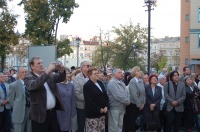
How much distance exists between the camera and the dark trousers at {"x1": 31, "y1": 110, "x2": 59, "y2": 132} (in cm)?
650

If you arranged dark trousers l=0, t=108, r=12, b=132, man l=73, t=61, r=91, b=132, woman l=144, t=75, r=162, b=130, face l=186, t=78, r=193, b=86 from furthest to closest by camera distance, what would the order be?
1. face l=186, t=78, r=193, b=86
2. dark trousers l=0, t=108, r=12, b=132
3. woman l=144, t=75, r=162, b=130
4. man l=73, t=61, r=91, b=132

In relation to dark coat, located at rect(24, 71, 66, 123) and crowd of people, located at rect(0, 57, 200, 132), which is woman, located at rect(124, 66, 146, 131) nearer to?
crowd of people, located at rect(0, 57, 200, 132)

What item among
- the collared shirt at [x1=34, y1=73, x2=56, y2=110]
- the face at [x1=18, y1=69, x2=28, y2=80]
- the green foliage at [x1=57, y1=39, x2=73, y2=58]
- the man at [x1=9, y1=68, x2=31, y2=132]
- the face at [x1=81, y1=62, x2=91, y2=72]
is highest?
the green foliage at [x1=57, y1=39, x2=73, y2=58]

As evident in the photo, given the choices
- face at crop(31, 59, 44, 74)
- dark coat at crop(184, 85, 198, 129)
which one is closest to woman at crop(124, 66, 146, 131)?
dark coat at crop(184, 85, 198, 129)

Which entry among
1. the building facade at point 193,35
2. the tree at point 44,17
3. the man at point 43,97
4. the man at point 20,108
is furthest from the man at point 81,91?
the building facade at point 193,35

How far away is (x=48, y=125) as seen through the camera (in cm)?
658

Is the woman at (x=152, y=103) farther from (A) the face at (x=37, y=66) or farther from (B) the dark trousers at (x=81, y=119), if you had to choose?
(A) the face at (x=37, y=66)

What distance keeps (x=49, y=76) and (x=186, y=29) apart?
4487 cm

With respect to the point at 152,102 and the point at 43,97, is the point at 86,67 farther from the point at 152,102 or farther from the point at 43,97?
the point at 43,97

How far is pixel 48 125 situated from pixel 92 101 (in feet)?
6.88

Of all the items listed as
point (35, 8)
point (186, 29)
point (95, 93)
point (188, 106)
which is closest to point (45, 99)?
point (95, 93)

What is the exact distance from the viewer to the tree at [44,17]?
24734 millimetres

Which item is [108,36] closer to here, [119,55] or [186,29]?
[119,55]

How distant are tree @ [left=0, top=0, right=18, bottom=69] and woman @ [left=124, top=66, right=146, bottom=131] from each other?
44.5ft
